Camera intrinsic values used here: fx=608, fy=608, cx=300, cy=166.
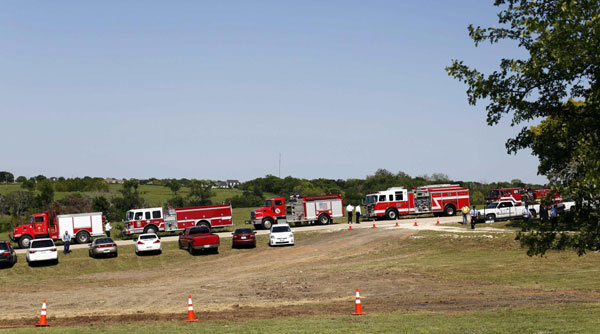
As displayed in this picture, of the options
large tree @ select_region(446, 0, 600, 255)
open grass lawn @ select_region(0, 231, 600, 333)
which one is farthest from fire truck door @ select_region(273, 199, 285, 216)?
large tree @ select_region(446, 0, 600, 255)

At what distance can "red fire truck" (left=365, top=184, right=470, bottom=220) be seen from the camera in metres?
56.4

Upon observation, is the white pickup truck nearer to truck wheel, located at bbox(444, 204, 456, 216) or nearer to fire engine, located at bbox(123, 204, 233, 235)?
truck wheel, located at bbox(444, 204, 456, 216)

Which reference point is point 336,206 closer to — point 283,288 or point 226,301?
point 283,288

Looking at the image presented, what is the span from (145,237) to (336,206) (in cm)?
1972

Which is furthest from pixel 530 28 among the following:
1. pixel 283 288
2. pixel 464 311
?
pixel 283 288

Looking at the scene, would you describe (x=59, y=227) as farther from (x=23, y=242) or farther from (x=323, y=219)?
(x=323, y=219)

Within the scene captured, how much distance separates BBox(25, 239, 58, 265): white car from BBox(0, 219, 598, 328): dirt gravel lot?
3645 millimetres

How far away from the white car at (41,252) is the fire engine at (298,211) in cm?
1857

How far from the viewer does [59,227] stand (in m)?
48.4

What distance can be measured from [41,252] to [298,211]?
76.3 feet

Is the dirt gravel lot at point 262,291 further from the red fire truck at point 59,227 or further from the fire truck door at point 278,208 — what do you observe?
the red fire truck at point 59,227

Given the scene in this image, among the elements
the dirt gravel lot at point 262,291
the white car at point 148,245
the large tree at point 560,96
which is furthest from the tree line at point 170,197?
the large tree at point 560,96

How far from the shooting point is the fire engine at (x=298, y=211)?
5350cm

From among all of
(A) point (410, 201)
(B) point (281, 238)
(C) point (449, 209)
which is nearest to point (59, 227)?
(B) point (281, 238)
